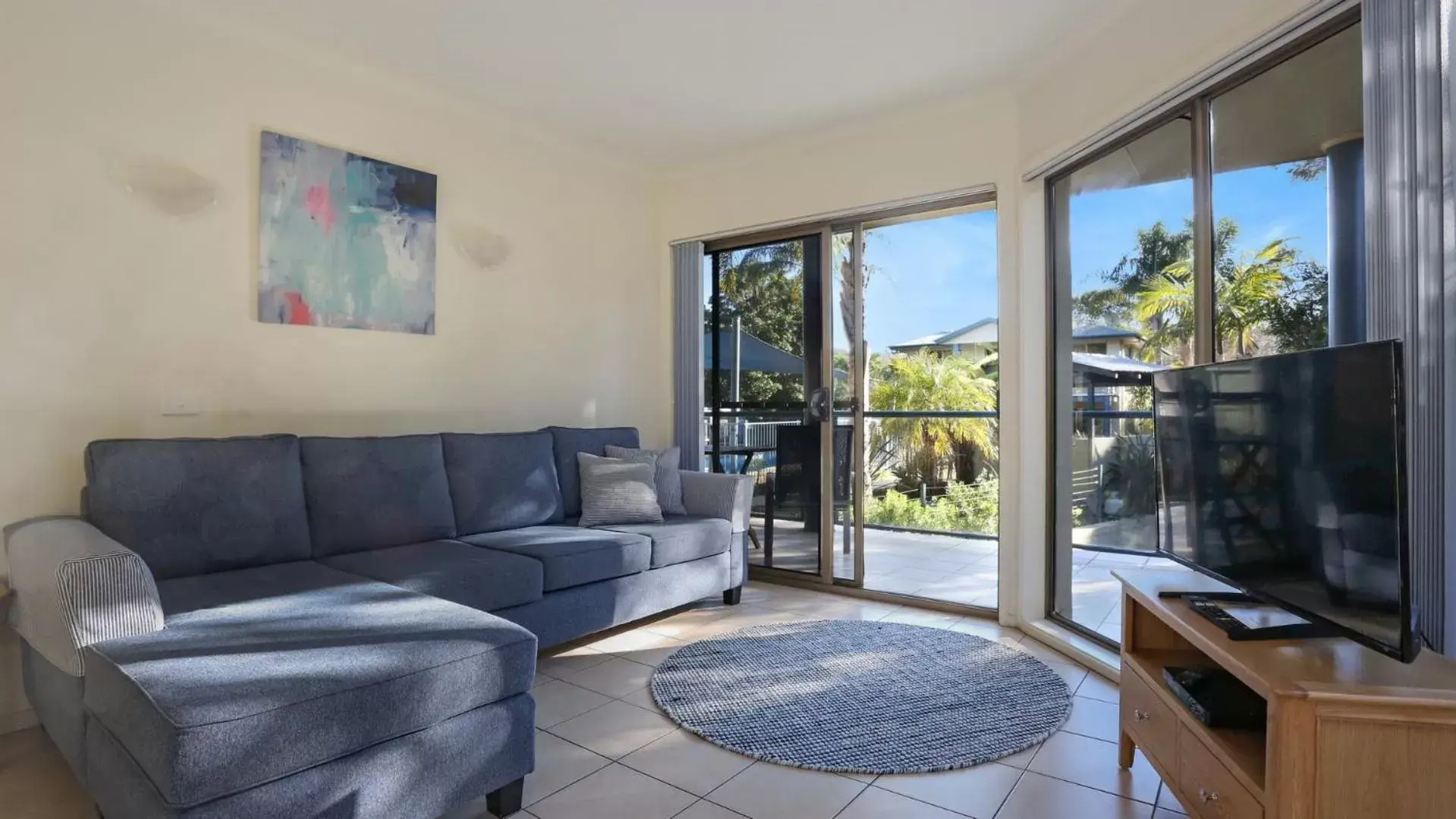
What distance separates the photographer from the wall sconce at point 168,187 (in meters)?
2.85

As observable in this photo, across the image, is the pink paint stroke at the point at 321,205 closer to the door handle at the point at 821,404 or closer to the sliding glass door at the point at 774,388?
the sliding glass door at the point at 774,388

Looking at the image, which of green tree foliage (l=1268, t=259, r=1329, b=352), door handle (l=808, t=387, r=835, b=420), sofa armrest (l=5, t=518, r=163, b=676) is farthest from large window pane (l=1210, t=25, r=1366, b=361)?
sofa armrest (l=5, t=518, r=163, b=676)

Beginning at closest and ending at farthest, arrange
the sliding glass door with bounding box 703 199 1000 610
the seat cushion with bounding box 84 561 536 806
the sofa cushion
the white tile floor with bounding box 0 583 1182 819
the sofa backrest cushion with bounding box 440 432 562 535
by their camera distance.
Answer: the seat cushion with bounding box 84 561 536 806
the white tile floor with bounding box 0 583 1182 819
the sofa cushion
the sofa backrest cushion with bounding box 440 432 562 535
the sliding glass door with bounding box 703 199 1000 610

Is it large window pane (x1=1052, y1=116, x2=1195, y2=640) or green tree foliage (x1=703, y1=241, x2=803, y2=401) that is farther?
green tree foliage (x1=703, y1=241, x2=803, y2=401)

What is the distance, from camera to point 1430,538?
1.68 m

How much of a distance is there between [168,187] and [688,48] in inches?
83.7

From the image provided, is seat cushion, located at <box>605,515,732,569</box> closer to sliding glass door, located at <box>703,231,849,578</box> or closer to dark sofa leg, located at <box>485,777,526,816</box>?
sliding glass door, located at <box>703,231,849,578</box>

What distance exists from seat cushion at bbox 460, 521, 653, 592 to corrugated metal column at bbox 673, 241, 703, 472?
139 centimetres

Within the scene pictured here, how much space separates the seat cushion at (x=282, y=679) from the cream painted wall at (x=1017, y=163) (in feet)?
8.66

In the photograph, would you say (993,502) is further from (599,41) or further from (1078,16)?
(599,41)

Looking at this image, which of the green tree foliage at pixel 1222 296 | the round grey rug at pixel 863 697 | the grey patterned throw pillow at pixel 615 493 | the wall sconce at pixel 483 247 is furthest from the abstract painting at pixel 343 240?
the green tree foliage at pixel 1222 296

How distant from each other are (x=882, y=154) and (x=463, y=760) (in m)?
3.60

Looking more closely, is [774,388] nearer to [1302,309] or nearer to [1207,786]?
[1302,309]

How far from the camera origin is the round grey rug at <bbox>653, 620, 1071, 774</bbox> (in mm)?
2420
